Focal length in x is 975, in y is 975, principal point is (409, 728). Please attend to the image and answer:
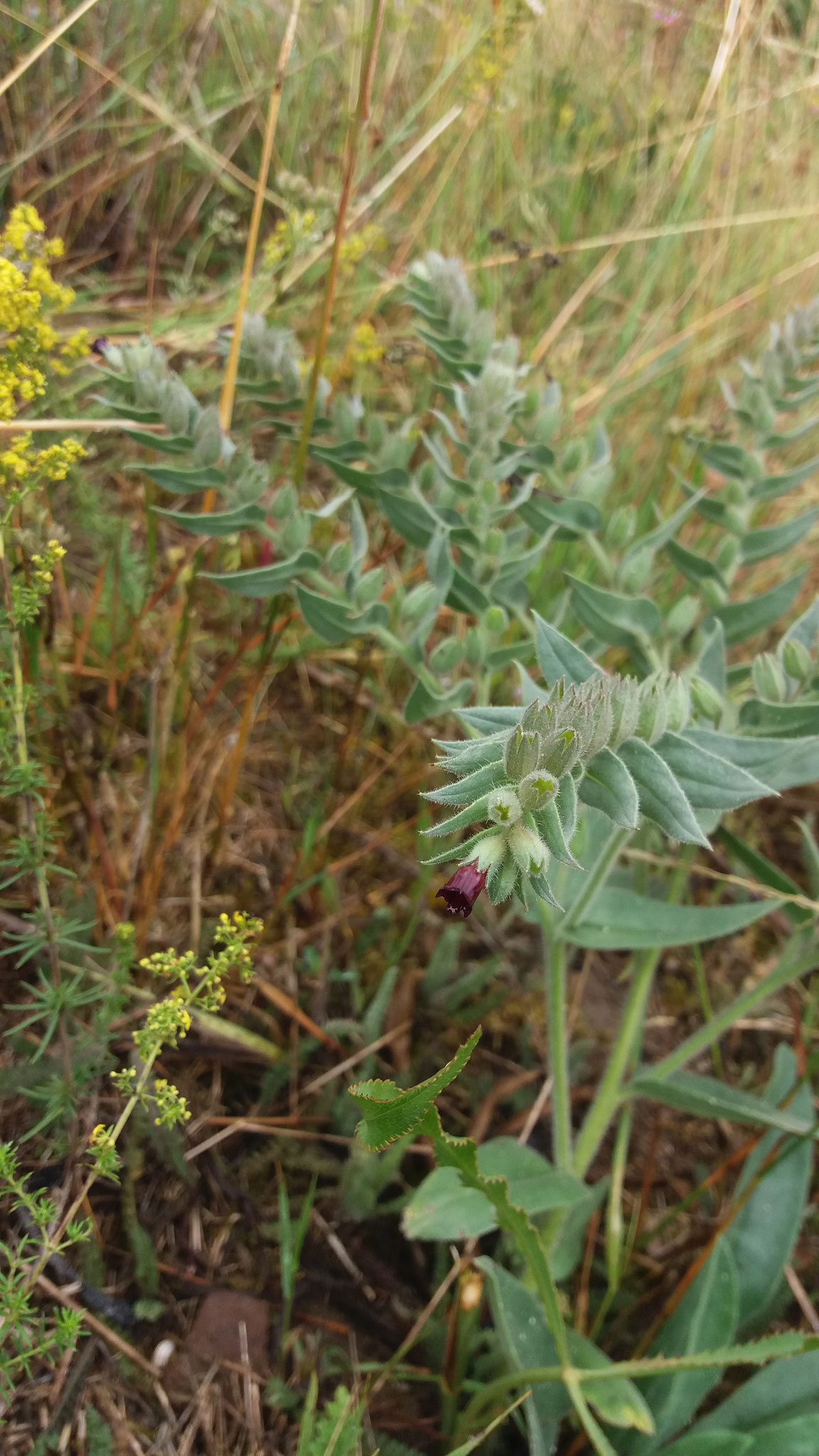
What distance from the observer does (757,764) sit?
53.0 inches

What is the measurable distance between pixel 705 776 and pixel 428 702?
0.52 meters

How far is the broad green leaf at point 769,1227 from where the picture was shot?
1.61 metres

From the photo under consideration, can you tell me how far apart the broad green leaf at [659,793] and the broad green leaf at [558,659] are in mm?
150

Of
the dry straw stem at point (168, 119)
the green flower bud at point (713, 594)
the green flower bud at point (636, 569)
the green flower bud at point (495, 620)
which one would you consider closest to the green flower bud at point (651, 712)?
the green flower bud at point (495, 620)

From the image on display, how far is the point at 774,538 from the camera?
71.0 inches

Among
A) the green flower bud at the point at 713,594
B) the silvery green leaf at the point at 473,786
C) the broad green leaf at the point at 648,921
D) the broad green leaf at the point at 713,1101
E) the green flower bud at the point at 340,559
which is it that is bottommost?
the broad green leaf at the point at 713,1101

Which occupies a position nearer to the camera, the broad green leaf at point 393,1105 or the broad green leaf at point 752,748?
the broad green leaf at point 393,1105

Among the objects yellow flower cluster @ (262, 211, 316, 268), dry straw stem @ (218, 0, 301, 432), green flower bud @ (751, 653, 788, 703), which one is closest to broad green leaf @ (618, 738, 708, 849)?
green flower bud @ (751, 653, 788, 703)

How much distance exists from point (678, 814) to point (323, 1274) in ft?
3.32

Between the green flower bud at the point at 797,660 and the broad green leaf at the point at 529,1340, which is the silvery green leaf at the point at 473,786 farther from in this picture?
the broad green leaf at the point at 529,1340

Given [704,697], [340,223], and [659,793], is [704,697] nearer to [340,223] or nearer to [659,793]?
[659,793]

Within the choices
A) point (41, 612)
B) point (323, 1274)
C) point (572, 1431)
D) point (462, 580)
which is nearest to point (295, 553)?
point (462, 580)

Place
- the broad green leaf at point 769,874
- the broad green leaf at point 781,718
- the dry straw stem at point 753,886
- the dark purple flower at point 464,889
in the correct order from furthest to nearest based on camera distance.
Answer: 1. the broad green leaf at point 769,874
2. the dry straw stem at point 753,886
3. the broad green leaf at point 781,718
4. the dark purple flower at point 464,889

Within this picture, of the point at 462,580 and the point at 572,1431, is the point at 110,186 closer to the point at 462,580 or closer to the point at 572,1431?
the point at 462,580
